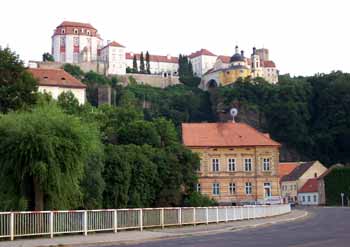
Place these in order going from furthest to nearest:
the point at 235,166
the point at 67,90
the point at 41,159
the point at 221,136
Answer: the point at 67,90
the point at 221,136
the point at 235,166
the point at 41,159

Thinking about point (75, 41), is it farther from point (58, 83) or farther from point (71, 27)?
point (58, 83)

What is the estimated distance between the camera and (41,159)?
26.2m

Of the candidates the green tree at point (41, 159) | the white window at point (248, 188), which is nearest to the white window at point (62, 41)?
the white window at point (248, 188)

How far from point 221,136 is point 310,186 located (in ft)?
115

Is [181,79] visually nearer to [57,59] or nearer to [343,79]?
[57,59]

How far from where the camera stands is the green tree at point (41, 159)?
2617cm

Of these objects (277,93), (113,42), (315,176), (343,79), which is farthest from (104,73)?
(315,176)

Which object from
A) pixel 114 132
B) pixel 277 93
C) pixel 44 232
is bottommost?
pixel 44 232

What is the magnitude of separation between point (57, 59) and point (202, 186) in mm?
120860

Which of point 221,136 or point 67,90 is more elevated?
point 67,90

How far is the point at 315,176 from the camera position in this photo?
10731 centimetres

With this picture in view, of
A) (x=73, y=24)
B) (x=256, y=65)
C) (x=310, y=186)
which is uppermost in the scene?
(x=73, y=24)

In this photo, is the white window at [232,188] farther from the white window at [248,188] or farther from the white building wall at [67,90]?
the white building wall at [67,90]

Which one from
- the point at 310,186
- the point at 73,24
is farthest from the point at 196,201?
the point at 73,24
